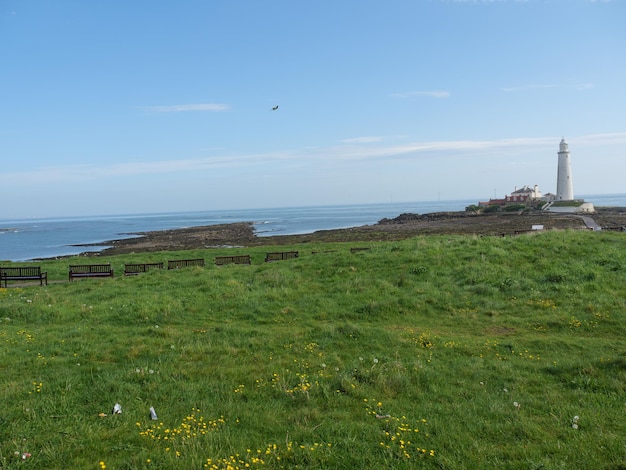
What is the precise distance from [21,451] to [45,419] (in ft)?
2.99

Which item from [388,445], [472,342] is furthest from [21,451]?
[472,342]

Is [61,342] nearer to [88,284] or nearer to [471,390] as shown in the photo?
[471,390]

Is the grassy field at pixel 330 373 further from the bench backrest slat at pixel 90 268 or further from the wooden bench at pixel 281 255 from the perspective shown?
the wooden bench at pixel 281 255

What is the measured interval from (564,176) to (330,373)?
94.2 meters

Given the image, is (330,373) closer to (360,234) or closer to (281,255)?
(281,255)

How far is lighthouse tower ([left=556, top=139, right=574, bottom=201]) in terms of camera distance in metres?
85.0

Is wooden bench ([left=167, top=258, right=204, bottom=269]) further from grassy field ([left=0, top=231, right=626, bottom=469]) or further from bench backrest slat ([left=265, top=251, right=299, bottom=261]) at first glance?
grassy field ([left=0, top=231, right=626, bottom=469])

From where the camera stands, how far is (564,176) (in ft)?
281

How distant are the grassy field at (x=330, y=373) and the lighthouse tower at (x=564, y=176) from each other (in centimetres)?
8128

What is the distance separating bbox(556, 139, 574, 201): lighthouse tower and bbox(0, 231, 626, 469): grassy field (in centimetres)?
8128

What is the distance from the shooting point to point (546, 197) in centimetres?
9994

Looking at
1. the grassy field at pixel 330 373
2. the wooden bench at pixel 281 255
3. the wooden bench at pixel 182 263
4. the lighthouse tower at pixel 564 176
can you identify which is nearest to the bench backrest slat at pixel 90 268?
the wooden bench at pixel 182 263

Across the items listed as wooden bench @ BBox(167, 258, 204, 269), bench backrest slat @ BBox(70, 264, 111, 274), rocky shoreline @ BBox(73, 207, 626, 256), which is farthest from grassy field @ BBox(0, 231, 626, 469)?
rocky shoreline @ BBox(73, 207, 626, 256)

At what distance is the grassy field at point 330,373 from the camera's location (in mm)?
5191
